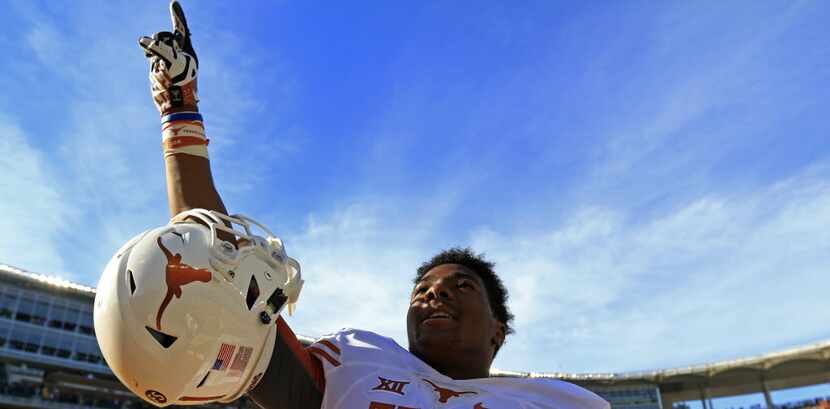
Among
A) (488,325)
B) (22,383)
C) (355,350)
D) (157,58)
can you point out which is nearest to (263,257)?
(355,350)

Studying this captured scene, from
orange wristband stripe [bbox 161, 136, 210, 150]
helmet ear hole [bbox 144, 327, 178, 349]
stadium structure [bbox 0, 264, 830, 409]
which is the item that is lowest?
helmet ear hole [bbox 144, 327, 178, 349]

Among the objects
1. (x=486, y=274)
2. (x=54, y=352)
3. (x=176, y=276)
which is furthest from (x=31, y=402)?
(x=176, y=276)

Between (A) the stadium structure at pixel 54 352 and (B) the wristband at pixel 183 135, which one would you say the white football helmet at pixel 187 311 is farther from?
(A) the stadium structure at pixel 54 352

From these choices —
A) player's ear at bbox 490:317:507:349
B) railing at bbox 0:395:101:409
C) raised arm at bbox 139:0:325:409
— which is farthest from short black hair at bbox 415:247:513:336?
railing at bbox 0:395:101:409

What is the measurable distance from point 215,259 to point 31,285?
45675 millimetres

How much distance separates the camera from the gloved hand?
8.43 ft

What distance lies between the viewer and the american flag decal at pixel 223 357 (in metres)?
1.92

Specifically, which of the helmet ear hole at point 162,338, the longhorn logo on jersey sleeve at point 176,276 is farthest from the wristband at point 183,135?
the helmet ear hole at point 162,338

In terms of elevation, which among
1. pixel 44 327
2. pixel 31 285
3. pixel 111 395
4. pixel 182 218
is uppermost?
pixel 31 285

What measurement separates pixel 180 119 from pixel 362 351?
4.39 ft

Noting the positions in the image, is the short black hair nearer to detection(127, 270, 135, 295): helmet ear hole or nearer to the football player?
the football player

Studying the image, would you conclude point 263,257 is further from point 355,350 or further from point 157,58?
point 157,58

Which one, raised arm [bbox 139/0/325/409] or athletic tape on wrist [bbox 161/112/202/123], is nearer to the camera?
raised arm [bbox 139/0/325/409]

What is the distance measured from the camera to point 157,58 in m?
Result: 2.59
